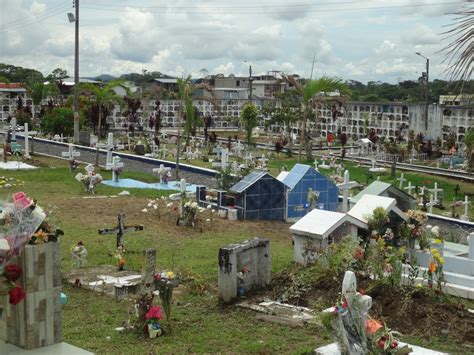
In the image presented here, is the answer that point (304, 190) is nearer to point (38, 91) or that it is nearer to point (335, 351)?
point (335, 351)

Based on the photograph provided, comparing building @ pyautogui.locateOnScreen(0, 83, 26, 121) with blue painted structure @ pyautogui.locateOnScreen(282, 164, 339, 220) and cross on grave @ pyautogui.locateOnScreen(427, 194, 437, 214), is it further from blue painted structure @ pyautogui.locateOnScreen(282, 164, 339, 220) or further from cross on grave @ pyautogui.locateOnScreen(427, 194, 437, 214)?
blue painted structure @ pyautogui.locateOnScreen(282, 164, 339, 220)

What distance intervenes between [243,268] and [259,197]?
6506mm

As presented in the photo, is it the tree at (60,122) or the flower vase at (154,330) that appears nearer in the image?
the flower vase at (154,330)

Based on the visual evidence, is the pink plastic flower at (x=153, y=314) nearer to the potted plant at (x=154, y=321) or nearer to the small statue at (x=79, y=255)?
the potted plant at (x=154, y=321)

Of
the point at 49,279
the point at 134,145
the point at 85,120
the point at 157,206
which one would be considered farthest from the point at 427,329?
the point at 85,120

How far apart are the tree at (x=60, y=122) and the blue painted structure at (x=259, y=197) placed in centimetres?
1887

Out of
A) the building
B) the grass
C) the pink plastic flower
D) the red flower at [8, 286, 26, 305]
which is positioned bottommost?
the grass

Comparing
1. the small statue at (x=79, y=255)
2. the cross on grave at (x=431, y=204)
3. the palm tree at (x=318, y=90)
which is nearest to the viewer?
the small statue at (x=79, y=255)

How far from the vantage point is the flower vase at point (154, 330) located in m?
6.67

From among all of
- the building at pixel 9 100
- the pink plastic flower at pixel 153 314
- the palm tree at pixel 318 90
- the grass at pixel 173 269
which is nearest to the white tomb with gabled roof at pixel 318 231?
the grass at pixel 173 269

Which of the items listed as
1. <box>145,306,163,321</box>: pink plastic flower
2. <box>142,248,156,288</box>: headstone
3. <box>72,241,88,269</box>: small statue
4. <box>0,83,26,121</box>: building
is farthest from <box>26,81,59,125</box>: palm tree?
<box>145,306,163,321</box>: pink plastic flower

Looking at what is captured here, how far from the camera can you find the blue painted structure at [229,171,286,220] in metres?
14.5

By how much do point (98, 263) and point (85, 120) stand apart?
28.5 m

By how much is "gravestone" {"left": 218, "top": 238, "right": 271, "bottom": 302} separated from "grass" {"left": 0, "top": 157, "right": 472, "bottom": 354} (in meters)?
0.26
